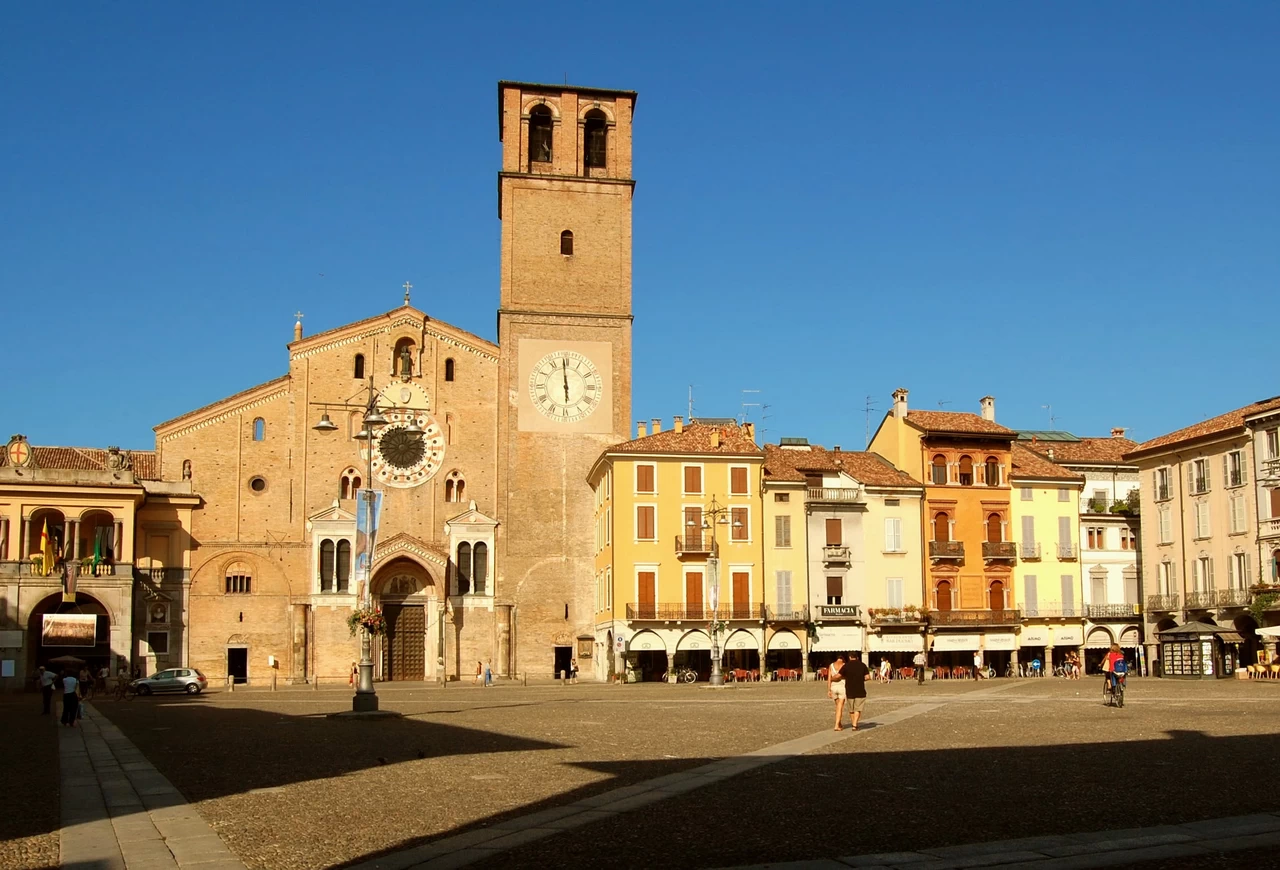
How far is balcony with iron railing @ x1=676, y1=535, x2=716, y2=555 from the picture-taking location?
172ft

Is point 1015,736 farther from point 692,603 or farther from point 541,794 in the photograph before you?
point 692,603

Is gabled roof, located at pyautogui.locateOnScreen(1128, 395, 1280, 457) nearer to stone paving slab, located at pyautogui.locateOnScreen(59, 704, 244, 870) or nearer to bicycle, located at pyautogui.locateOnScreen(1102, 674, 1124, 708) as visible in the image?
bicycle, located at pyautogui.locateOnScreen(1102, 674, 1124, 708)

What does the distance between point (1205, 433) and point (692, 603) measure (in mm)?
20968

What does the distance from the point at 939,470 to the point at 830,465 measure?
16.0 feet

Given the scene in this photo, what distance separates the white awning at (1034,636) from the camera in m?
56.3

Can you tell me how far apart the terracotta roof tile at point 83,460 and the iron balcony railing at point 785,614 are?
989 inches

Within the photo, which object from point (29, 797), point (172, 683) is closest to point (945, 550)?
point (172, 683)

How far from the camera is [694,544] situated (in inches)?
2076

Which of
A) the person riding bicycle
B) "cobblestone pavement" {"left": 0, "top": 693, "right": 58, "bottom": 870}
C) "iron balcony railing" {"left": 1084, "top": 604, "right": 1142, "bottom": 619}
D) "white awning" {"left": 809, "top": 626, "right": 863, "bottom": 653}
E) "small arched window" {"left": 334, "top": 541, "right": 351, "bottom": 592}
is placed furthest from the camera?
"iron balcony railing" {"left": 1084, "top": 604, "right": 1142, "bottom": 619}

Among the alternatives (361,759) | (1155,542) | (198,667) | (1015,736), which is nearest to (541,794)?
(361,759)

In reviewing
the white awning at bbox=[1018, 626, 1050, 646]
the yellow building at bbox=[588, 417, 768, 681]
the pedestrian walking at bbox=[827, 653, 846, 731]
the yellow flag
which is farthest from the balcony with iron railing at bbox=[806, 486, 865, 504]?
the pedestrian walking at bbox=[827, 653, 846, 731]

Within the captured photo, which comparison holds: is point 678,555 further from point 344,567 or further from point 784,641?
point 344,567

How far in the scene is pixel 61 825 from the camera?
436 inches

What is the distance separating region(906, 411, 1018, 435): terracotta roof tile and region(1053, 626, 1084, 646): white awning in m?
8.61
